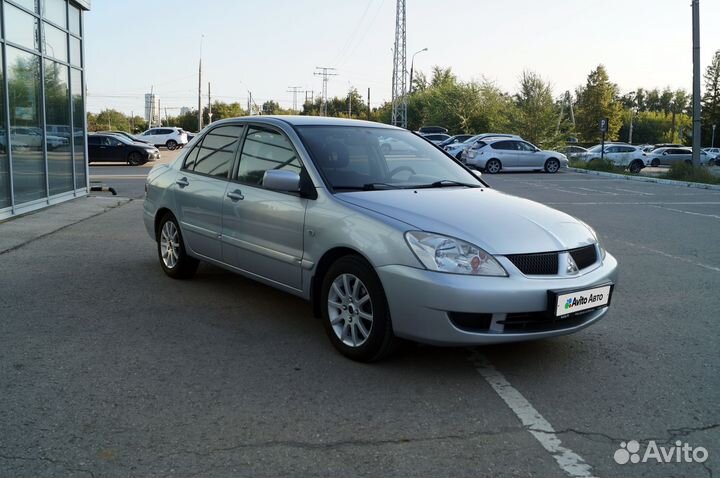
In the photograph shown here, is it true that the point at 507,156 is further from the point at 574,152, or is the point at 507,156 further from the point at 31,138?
the point at 31,138

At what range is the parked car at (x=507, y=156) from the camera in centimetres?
2966

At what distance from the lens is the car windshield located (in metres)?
5.22

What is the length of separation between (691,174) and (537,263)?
2351 cm

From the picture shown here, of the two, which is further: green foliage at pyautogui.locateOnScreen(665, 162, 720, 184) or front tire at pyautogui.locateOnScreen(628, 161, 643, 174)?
front tire at pyautogui.locateOnScreen(628, 161, 643, 174)

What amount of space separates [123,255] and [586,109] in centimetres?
9473

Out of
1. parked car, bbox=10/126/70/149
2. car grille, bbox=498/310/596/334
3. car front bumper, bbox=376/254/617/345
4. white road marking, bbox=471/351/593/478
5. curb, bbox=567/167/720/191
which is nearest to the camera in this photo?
white road marking, bbox=471/351/593/478

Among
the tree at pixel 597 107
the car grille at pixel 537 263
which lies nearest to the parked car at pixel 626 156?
the car grille at pixel 537 263

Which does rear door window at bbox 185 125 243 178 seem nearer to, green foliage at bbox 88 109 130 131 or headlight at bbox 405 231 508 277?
headlight at bbox 405 231 508 277

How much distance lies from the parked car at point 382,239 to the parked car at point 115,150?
84.8 ft

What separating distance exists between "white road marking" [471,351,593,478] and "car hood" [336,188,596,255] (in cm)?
79

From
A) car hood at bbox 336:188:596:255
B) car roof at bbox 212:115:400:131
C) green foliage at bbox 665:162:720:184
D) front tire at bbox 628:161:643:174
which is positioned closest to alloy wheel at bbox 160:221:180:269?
car roof at bbox 212:115:400:131

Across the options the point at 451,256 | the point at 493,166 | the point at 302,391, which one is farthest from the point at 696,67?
the point at 302,391

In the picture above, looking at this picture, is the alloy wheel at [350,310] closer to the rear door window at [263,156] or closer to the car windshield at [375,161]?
the car windshield at [375,161]

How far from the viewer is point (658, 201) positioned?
17.3 m
